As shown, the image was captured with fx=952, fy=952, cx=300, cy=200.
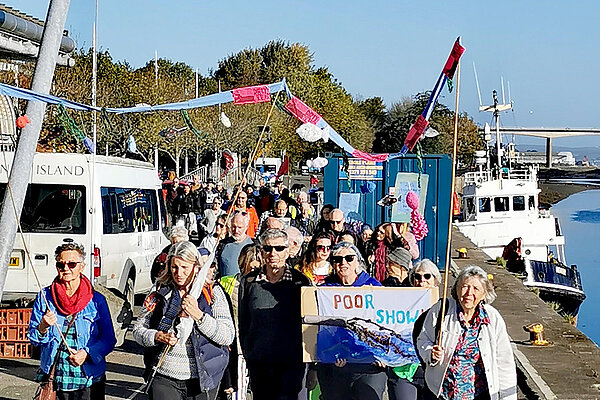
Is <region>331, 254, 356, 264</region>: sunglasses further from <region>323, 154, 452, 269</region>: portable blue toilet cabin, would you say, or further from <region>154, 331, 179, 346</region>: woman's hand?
<region>323, 154, 452, 269</region>: portable blue toilet cabin

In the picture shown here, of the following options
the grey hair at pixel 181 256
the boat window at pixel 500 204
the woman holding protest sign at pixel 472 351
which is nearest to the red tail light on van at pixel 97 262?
the grey hair at pixel 181 256

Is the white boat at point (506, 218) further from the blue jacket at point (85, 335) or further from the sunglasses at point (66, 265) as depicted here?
the sunglasses at point (66, 265)

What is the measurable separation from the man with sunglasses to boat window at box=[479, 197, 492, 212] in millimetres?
26189

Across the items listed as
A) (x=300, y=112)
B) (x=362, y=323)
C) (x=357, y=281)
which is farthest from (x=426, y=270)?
(x=300, y=112)

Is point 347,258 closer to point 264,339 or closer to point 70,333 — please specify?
point 264,339

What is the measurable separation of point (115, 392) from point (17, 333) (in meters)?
1.39

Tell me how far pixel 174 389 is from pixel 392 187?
45.2ft

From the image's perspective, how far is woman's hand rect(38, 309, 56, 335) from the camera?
635 cm

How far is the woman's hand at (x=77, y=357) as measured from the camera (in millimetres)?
6395

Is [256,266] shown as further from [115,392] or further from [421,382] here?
[115,392]

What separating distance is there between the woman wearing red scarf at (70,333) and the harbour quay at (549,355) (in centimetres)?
527

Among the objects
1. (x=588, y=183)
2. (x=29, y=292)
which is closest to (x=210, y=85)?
(x=29, y=292)

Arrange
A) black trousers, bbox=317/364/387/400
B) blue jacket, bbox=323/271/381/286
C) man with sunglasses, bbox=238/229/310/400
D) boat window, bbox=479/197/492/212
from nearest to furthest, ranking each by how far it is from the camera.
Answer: man with sunglasses, bbox=238/229/310/400
black trousers, bbox=317/364/387/400
blue jacket, bbox=323/271/381/286
boat window, bbox=479/197/492/212

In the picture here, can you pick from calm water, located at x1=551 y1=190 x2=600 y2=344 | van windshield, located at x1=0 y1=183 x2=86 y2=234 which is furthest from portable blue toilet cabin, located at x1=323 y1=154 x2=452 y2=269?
calm water, located at x1=551 y1=190 x2=600 y2=344
